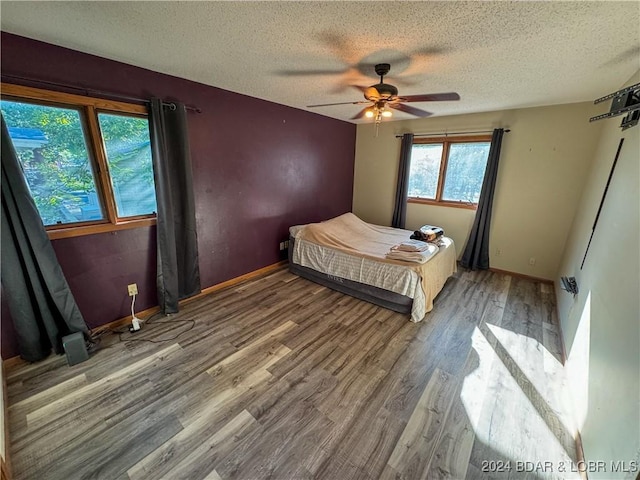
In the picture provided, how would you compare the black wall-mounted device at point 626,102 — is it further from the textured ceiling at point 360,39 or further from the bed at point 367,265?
the bed at point 367,265

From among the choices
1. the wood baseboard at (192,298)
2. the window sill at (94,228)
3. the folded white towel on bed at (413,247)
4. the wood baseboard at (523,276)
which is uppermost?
the window sill at (94,228)

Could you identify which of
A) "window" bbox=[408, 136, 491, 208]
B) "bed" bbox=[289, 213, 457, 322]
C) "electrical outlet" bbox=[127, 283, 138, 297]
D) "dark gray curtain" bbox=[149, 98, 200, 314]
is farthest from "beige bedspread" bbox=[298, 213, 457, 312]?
"electrical outlet" bbox=[127, 283, 138, 297]

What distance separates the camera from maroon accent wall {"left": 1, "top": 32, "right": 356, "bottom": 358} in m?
1.93

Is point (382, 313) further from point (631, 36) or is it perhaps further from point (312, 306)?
point (631, 36)

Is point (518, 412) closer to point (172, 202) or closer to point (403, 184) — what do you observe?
point (172, 202)

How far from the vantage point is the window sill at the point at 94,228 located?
195 cm

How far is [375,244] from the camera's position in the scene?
3279 millimetres

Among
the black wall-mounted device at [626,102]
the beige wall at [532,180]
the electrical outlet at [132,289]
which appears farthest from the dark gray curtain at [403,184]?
the electrical outlet at [132,289]

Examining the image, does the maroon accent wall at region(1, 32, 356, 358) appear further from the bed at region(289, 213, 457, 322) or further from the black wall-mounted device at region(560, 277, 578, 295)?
the black wall-mounted device at region(560, 277, 578, 295)

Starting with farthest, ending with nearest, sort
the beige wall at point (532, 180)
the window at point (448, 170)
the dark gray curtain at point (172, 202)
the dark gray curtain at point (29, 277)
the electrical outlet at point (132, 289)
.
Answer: the window at point (448, 170), the beige wall at point (532, 180), the electrical outlet at point (132, 289), the dark gray curtain at point (172, 202), the dark gray curtain at point (29, 277)

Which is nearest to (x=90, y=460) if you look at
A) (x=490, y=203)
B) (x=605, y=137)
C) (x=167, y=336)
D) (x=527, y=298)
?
(x=167, y=336)

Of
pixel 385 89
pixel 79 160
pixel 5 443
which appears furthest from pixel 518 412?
pixel 79 160

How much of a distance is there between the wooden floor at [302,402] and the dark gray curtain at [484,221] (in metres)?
1.30

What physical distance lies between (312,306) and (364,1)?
2493mm
